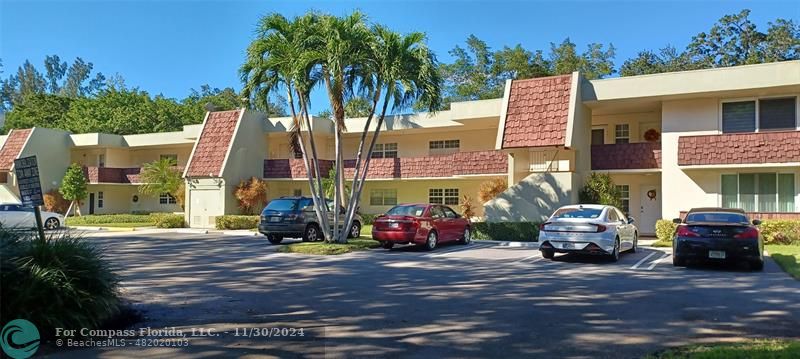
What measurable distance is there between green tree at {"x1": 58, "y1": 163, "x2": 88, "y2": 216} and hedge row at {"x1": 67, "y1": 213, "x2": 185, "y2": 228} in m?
1.73

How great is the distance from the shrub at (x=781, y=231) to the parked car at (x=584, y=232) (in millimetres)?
7301

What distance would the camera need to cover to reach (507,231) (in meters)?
21.9

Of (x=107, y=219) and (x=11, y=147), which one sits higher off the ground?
(x=11, y=147)

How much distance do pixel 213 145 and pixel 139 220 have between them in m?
8.24

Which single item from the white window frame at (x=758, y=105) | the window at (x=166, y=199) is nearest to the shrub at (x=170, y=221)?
the window at (x=166, y=199)

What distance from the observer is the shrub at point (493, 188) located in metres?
25.4

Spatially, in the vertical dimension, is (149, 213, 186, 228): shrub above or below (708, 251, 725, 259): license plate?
below

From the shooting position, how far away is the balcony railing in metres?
37.6

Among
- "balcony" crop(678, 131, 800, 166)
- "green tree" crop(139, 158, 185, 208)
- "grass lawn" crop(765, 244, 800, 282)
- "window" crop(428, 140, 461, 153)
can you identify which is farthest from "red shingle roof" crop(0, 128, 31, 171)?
"grass lawn" crop(765, 244, 800, 282)

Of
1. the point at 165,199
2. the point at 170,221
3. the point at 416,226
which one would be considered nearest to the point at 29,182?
the point at 416,226

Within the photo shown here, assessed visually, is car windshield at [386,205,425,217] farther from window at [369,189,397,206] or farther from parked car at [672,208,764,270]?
window at [369,189,397,206]

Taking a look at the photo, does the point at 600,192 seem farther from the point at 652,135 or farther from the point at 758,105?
the point at 758,105

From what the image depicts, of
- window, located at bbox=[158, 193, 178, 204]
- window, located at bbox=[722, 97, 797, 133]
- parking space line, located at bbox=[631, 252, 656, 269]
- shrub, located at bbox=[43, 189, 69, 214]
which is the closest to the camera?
parking space line, located at bbox=[631, 252, 656, 269]

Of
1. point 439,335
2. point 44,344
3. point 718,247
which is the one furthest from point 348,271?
point 718,247
